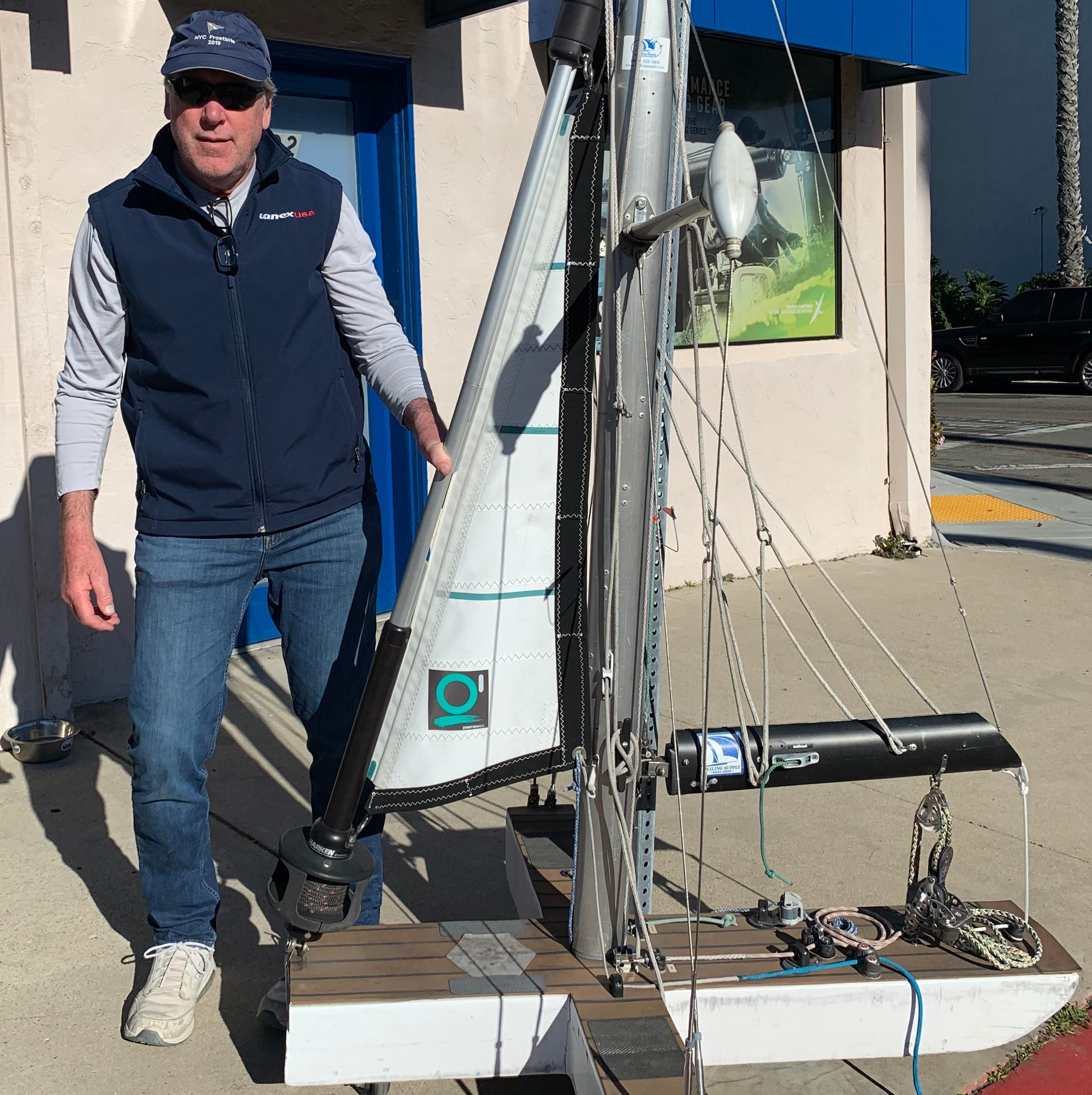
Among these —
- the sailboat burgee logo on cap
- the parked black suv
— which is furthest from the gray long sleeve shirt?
the parked black suv

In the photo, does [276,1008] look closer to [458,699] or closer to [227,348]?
[458,699]

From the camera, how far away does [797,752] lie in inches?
110

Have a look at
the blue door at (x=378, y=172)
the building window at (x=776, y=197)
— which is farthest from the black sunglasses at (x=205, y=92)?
the building window at (x=776, y=197)

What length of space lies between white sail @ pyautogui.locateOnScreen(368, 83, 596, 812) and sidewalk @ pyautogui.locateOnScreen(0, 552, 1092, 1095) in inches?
28.1

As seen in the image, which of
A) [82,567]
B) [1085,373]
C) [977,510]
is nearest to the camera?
[82,567]

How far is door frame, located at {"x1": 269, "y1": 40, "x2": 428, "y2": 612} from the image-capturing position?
567cm

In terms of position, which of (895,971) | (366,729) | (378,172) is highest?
(378,172)

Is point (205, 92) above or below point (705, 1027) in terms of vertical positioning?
above

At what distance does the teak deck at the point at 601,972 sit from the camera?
2441 millimetres

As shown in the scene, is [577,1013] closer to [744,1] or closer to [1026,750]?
[1026,750]

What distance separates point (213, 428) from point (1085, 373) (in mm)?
19710

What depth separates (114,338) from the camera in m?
2.76

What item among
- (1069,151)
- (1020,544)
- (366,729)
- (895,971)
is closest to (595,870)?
(366,729)

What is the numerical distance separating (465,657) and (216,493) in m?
0.64
